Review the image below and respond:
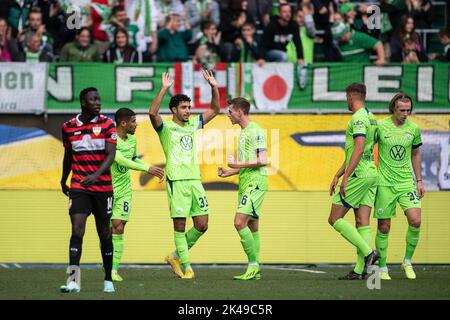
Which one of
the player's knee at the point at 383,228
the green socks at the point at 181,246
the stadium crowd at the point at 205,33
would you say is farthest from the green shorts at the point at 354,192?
the stadium crowd at the point at 205,33

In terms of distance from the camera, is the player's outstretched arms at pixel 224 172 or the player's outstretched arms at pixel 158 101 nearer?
the player's outstretched arms at pixel 158 101

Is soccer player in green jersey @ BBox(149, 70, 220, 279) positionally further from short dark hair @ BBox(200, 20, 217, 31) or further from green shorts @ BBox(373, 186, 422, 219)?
short dark hair @ BBox(200, 20, 217, 31)

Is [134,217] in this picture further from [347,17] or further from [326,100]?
[347,17]

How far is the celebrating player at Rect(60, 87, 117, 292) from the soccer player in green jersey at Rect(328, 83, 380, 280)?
3.42 metres

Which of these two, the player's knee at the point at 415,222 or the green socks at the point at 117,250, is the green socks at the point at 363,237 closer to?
the player's knee at the point at 415,222

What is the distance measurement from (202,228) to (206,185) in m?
4.29

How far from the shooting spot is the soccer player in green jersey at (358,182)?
1422 cm

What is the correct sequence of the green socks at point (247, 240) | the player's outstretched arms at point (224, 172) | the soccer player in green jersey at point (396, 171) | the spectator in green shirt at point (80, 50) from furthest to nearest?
1. the spectator in green shirt at point (80, 50)
2. the soccer player in green jersey at point (396, 171)
3. the green socks at point (247, 240)
4. the player's outstretched arms at point (224, 172)

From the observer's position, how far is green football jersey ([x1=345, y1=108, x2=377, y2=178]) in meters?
14.3

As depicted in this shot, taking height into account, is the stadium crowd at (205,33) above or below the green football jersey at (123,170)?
above

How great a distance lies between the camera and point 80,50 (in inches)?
805

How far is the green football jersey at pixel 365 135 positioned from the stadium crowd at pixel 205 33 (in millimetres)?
5808

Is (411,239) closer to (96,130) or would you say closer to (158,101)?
(158,101)

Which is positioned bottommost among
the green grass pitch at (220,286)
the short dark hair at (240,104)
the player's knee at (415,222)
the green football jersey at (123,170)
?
the green grass pitch at (220,286)
